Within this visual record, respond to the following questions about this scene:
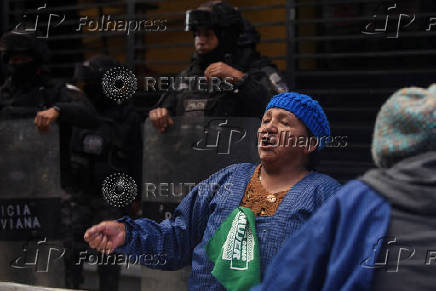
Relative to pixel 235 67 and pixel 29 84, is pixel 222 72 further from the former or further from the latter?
pixel 29 84

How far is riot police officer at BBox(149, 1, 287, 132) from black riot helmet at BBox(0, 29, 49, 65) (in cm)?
121

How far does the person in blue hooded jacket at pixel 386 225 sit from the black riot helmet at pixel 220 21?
283 cm

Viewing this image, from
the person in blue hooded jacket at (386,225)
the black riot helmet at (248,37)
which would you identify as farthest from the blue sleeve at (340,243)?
the black riot helmet at (248,37)

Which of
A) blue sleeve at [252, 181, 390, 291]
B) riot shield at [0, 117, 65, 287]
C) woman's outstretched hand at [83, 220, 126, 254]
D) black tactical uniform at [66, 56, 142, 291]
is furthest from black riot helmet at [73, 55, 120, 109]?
blue sleeve at [252, 181, 390, 291]

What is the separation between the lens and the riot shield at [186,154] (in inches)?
164

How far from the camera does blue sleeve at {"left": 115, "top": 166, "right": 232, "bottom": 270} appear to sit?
3.05 metres

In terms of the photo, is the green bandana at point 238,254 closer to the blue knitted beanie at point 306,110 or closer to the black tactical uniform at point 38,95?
the blue knitted beanie at point 306,110

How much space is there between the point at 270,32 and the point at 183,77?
90.8 inches

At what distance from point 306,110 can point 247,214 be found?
21.7 inches

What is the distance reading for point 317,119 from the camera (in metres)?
3.07

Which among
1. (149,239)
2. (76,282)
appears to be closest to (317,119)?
(149,239)

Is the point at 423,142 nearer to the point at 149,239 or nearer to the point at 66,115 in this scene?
the point at 149,239

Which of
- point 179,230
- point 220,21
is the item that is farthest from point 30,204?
point 179,230

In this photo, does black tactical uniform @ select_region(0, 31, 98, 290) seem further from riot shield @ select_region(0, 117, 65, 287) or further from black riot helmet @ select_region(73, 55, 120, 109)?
black riot helmet @ select_region(73, 55, 120, 109)
